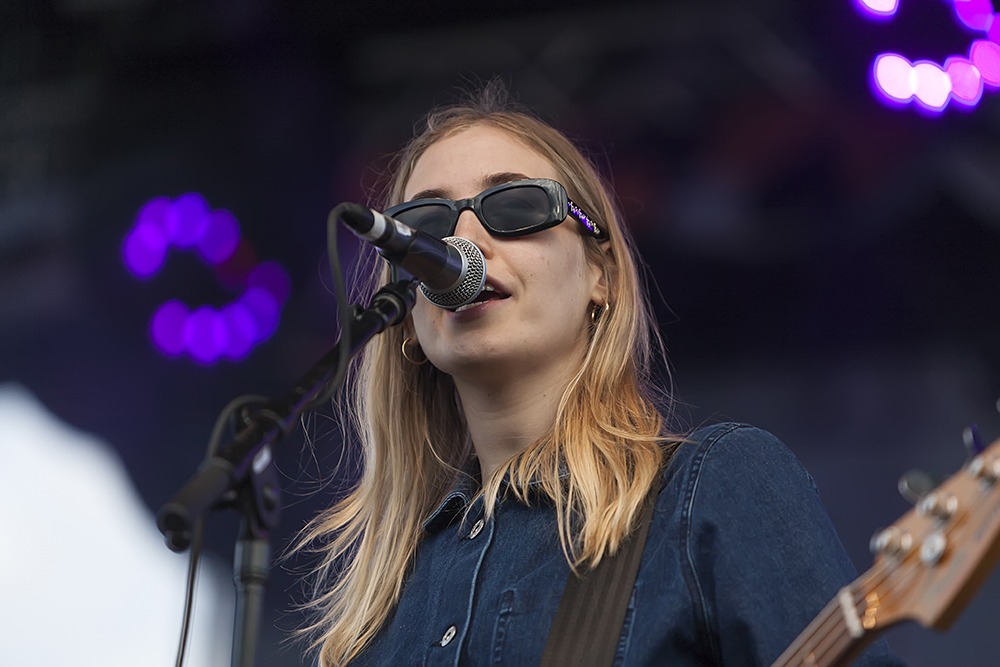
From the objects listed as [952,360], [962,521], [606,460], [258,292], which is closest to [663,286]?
[952,360]

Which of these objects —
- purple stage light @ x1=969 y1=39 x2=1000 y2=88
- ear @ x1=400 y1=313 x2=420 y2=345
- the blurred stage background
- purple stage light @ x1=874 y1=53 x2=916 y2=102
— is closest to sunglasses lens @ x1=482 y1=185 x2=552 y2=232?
ear @ x1=400 y1=313 x2=420 y2=345

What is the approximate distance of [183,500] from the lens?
1.30m

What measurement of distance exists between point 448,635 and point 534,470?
1.14ft

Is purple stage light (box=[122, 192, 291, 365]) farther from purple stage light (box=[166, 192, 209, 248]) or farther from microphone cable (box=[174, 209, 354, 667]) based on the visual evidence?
microphone cable (box=[174, 209, 354, 667])

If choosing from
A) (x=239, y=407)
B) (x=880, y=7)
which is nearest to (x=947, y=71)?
(x=880, y=7)

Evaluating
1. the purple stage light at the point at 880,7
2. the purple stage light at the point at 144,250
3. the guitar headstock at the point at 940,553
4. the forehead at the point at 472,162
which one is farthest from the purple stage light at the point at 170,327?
the guitar headstock at the point at 940,553

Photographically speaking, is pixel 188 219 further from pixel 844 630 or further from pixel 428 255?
pixel 844 630

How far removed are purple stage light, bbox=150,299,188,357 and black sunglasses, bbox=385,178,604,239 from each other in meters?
2.57

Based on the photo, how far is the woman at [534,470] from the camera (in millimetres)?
1857

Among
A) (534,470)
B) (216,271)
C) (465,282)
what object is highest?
(216,271)

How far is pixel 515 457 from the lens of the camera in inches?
91.8

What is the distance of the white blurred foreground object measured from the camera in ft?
13.7

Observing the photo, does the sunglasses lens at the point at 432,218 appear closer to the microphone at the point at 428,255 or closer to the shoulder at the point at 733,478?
the microphone at the point at 428,255

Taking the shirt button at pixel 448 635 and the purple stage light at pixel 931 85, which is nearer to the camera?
the shirt button at pixel 448 635
